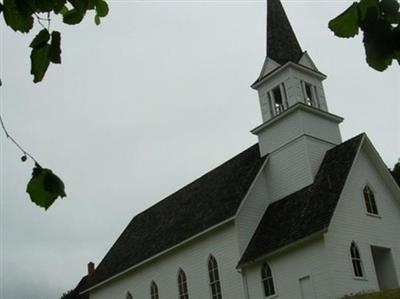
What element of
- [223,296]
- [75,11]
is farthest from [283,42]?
[75,11]

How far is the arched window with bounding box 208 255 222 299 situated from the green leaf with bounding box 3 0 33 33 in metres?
29.8

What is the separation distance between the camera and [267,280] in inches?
1171

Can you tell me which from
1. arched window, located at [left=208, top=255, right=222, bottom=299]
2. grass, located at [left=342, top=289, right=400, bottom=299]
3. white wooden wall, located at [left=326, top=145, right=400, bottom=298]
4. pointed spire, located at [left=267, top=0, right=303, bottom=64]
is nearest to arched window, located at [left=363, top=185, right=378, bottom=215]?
white wooden wall, located at [left=326, top=145, right=400, bottom=298]

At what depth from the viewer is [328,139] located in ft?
110

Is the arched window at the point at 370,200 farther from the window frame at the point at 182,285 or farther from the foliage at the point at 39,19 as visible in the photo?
the foliage at the point at 39,19

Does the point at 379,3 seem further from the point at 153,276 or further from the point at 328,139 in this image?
the point at 153,276

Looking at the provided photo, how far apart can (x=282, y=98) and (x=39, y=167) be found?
32001mm

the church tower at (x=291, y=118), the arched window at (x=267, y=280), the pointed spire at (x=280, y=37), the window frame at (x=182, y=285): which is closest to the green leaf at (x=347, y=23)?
the arched window at (x=267, y=280)

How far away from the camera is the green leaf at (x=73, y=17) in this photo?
10.1ft

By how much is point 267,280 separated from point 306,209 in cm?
376

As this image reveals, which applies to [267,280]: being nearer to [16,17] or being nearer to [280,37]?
[280,37]

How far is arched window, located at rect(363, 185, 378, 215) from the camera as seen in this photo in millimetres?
30519

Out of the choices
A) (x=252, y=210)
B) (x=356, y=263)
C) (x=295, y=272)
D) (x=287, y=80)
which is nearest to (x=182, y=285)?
(x=252, y=210)

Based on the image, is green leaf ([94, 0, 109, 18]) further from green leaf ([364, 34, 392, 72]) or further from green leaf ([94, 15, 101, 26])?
green leaf ([364, 34, 392, 72])
